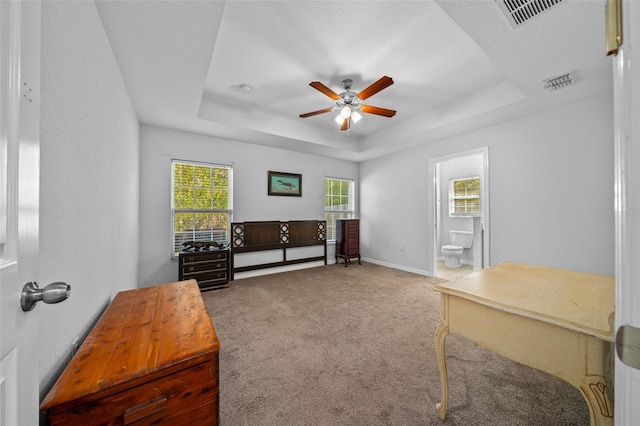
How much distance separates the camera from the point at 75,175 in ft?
3.94

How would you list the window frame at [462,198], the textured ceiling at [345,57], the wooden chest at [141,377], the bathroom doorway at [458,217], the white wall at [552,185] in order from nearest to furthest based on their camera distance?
the wooden chest at [141,377] < the textured ceiling at [345,57] < the white wall at [552,185] < the bathroom doorway at [458,217] < the window frame at [462,198]

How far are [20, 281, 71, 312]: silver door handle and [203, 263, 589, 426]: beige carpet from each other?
4.26ft

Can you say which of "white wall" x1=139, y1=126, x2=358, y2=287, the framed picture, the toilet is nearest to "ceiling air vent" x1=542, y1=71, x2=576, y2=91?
the toilet

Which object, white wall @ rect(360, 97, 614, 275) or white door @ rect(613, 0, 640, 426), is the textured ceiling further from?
white door @ rect(613, 0, 640, 426)

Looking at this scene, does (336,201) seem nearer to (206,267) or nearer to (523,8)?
(206,267)

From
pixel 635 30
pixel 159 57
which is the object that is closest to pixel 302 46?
pixel 159 57

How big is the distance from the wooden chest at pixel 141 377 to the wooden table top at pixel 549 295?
126 cm

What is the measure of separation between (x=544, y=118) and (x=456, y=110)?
106 cm

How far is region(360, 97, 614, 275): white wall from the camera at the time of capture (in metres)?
2.76

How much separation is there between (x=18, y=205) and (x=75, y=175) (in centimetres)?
89

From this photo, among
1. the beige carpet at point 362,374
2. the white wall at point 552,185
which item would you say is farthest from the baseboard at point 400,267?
the beige carpet at point 362,374

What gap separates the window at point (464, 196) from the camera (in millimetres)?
5352

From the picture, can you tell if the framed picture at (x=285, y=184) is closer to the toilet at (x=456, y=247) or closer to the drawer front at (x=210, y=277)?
the drawer front at (x=210, y=277)

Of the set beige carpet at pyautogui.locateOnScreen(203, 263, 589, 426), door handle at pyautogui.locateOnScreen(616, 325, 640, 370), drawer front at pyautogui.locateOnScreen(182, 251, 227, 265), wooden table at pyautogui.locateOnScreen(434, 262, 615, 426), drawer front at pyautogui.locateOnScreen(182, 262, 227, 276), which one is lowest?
beige carpet at pyautogui.locateOnScreen(203, 263, 589, 426)
